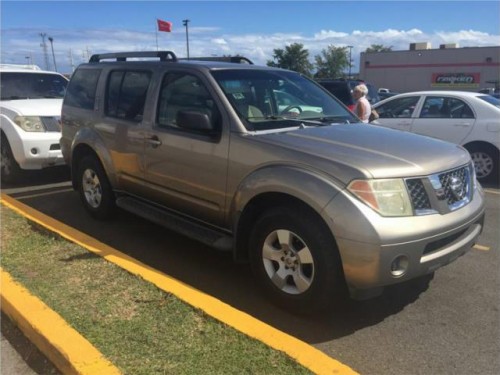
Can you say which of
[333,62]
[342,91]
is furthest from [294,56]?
[342,91]

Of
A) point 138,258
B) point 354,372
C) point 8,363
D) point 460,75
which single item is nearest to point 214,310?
point 354,372

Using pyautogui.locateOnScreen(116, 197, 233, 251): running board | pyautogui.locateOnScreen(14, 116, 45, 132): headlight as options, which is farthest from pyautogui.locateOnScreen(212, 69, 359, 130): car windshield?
pyautogui.locateOnScreen(14, 116, 45, 132): headlight

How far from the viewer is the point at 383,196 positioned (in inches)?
124

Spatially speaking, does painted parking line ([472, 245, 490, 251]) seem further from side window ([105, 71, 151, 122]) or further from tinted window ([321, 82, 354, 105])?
tinted window ([321, 82, 354, 105])

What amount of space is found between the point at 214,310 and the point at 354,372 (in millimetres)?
1036

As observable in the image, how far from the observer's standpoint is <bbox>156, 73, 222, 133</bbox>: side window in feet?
13.8

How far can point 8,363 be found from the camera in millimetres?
3057

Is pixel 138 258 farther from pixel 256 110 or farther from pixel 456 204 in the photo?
pixel 456 204

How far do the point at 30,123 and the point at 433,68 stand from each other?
57.8 metres

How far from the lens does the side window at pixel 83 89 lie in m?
5.68

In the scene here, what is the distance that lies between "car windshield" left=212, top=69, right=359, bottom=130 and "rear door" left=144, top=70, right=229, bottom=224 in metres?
0.22

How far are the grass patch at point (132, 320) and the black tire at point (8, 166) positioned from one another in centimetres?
346

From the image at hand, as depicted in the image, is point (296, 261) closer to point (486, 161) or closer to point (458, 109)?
point (486, 161)

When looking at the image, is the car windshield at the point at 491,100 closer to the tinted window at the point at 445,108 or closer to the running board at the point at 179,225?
the tinted window at the point at 445,108
